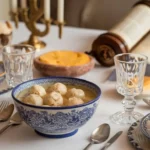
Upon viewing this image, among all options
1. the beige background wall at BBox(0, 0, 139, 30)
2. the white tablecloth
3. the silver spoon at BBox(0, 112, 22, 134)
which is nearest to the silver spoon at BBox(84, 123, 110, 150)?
the white tablecloth

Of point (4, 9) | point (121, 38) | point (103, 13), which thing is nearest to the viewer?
point (121, 38)

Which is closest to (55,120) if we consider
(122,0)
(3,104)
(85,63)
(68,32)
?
(3,104)

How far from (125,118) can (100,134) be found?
90 millimetres

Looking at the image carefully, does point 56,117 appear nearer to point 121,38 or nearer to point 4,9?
point 121,38

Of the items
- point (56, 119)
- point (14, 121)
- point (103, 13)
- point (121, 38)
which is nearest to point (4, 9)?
point (103, 13)

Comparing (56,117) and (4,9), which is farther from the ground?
(56,117)

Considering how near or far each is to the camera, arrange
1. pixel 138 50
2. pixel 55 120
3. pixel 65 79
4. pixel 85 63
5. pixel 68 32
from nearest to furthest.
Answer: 1. pixel 55 120
2. pixel 65 79
3. pixel 85 63
4. pixel 138 50
5. pixel 68 32

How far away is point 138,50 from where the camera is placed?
3.54ft

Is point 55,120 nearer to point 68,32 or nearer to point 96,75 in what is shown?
point 96,75

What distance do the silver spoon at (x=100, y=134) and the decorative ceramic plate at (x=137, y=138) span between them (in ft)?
0.13

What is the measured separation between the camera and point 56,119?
0.62m

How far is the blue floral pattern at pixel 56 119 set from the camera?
614mm

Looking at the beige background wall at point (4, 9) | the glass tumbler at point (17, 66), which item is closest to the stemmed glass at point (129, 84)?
the glass tumbler at point (17, 66)

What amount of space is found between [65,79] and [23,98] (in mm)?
106
